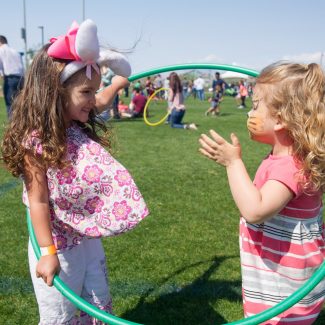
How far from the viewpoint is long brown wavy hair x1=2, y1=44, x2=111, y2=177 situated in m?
2.26

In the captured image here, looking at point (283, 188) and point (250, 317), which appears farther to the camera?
point (250, 317)

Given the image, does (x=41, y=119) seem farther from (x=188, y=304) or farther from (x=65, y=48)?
(x=188, y=304)

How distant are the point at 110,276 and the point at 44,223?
1768mm

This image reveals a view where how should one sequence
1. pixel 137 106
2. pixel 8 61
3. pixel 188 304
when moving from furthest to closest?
1. pixel 137 106
2. pixel 8 61
3. pixel 188 304

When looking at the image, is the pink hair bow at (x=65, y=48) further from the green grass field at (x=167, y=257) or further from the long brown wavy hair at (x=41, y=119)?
the green grass field at (x=167, y=257)

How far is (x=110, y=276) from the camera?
12.9ft

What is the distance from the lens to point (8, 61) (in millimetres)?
11477

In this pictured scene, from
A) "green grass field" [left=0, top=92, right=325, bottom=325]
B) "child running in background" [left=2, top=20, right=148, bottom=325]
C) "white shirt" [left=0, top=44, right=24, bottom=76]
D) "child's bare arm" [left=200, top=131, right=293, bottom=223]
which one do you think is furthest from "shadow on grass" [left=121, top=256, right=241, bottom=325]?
"white shirt" [left=0, top=44, right=24, bottom=76]

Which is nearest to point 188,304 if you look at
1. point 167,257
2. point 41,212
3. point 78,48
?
point 167,257

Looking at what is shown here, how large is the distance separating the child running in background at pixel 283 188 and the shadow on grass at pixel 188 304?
110 cm

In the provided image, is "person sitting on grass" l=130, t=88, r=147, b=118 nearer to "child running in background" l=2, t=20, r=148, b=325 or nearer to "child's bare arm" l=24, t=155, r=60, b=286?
"child running in background" l=2, t=20, r=148, b=325

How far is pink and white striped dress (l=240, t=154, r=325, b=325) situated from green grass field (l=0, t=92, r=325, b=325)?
3.81 feet

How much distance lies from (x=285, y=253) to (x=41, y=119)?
1330mm

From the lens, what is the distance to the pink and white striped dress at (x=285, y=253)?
2.18 meters
